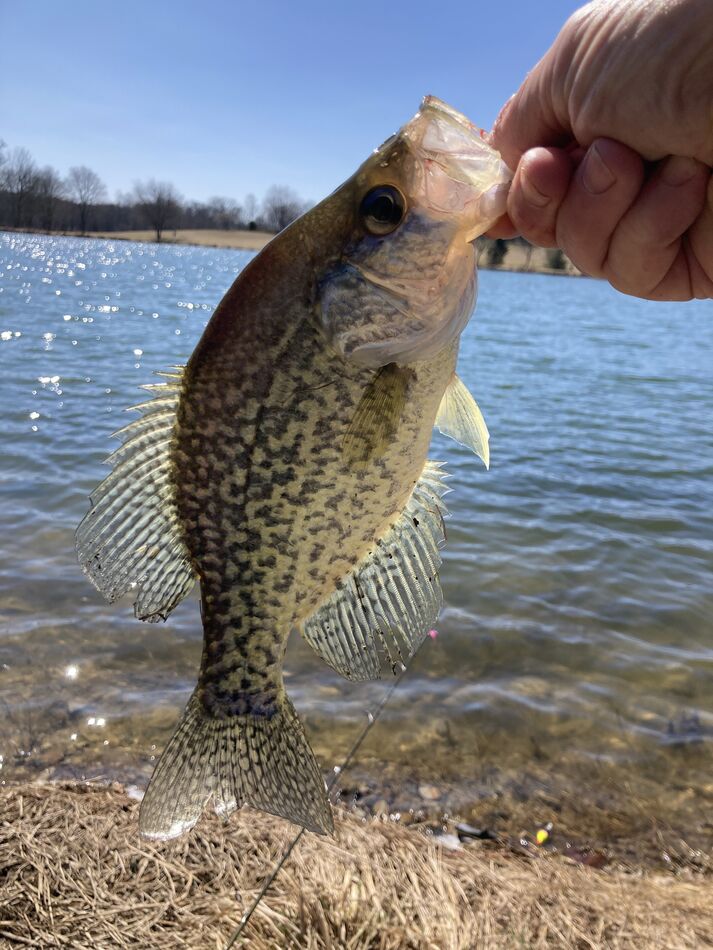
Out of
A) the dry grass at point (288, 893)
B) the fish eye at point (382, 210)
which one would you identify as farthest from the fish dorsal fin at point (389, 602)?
the dry grass at point (288, 893)

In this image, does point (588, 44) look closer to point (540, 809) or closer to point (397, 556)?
point (397, 556)

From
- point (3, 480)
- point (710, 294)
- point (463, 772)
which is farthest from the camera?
point (3, 480)

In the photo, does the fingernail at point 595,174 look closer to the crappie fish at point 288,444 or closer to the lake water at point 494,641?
the crappie fish at point 288,444

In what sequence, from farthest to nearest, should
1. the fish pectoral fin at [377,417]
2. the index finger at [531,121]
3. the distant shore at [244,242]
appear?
the distant shore at [244,242]
the index finger at [531,121]
the fish pectoral fin at [377,417]

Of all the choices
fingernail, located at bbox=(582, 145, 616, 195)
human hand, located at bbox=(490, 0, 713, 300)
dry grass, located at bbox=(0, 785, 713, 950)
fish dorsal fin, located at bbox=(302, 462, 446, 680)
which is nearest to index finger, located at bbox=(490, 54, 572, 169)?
human hand, located at bbox=(490, 0, 713, 300)

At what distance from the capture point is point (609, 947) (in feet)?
11.2

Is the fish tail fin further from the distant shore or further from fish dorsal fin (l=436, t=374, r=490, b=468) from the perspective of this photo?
the distant shore

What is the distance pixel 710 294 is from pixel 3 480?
29.7 ft

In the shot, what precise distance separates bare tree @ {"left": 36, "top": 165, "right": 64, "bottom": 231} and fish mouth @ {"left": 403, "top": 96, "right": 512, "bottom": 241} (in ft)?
397

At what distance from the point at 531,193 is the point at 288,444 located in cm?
109

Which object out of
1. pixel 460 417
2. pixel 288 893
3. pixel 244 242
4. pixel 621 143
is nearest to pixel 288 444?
pixel 460 417

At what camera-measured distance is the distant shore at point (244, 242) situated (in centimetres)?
10712

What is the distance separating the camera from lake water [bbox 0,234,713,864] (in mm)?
5117

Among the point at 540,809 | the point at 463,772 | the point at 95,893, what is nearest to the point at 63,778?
the point at 95,893
